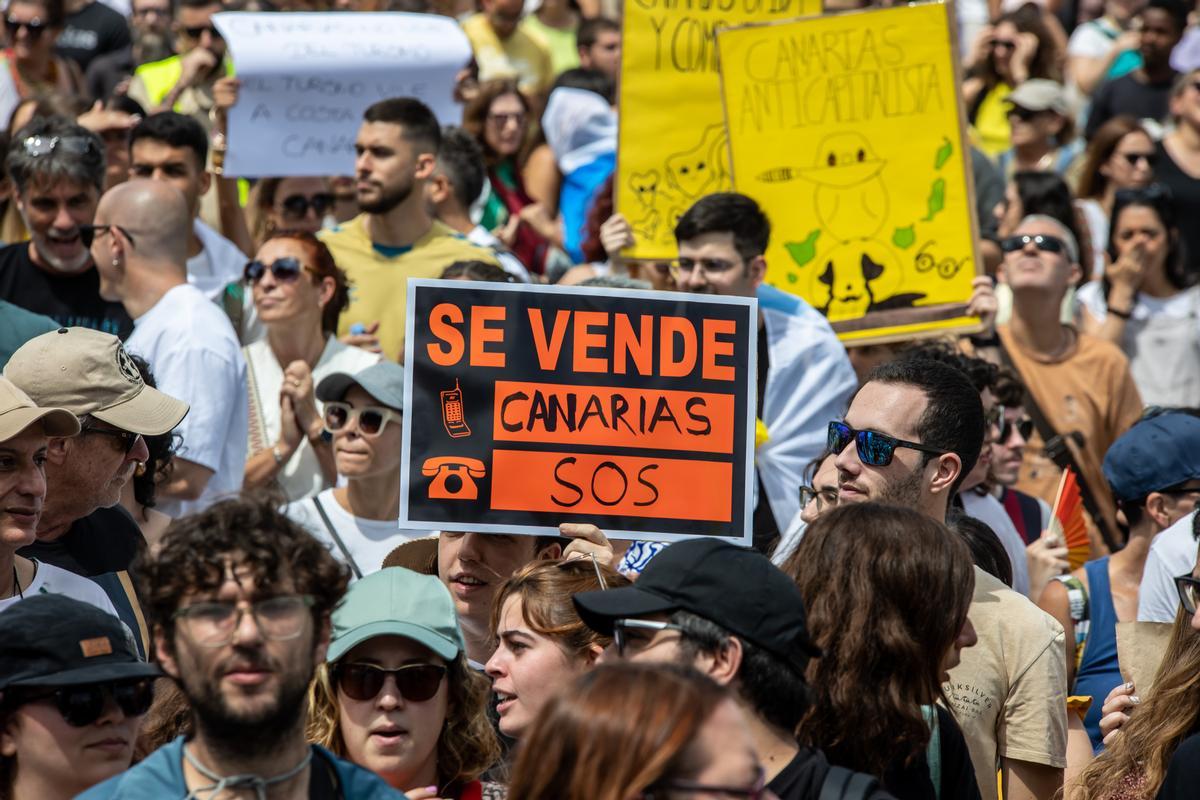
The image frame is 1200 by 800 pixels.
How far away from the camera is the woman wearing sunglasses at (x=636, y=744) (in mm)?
2574

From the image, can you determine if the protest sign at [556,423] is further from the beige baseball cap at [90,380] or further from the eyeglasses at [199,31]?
the eyeglasses at [199,31]

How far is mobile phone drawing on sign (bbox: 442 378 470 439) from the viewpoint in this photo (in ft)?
16.1

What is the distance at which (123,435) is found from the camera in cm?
495

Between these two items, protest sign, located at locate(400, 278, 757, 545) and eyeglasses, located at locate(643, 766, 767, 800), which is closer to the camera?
eyeglasses, located at locate(643, 766, 767, 800)

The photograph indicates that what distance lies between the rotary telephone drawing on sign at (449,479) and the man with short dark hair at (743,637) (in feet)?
5.06

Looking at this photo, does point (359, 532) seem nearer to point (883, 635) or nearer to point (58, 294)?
point (58, 294)

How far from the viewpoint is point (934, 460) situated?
4773mm

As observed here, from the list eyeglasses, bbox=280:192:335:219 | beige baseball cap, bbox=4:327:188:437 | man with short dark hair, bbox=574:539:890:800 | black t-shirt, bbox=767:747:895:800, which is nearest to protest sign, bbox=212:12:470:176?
eyeglasses, bbox=280:192:335:219

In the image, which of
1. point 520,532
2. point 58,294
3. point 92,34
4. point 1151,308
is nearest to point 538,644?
point 520,532

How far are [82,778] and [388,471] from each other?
2.69m

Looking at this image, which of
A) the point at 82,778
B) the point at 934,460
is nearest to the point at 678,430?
the point at 934,460

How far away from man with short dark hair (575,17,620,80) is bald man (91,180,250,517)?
5712 millimetres

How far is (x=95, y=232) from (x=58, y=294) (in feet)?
1.05

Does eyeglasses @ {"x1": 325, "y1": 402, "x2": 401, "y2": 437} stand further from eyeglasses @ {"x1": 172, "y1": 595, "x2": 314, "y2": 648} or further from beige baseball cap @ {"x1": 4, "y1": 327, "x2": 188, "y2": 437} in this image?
eyeglasses @ {"x1": 172, "y1": 595, "x2": 314, "y2": 648}
